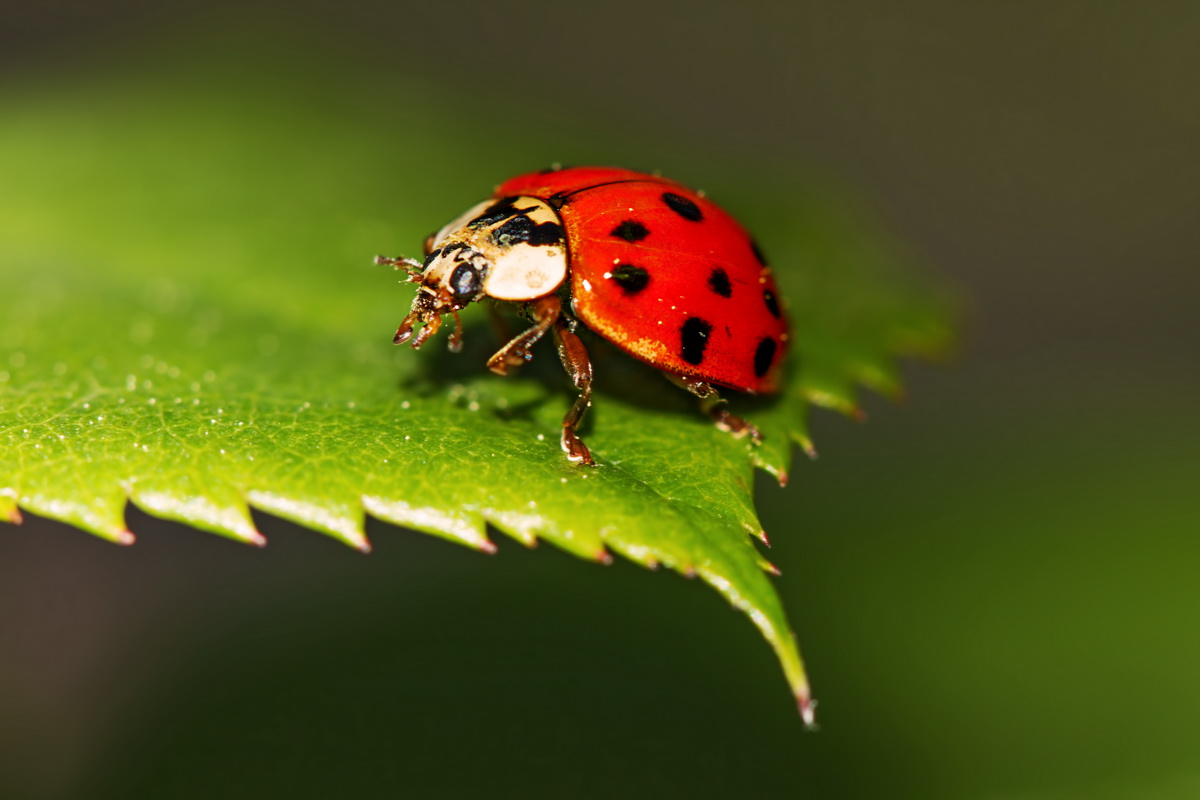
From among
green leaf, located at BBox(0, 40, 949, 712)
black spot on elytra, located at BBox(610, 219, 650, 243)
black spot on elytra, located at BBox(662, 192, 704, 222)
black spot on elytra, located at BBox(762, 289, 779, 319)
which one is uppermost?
black spot on elytra, located at BBox(662, 192, 704, 222)

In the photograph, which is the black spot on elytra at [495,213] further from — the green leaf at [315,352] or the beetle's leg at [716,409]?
the beetle's leg at [716,409]

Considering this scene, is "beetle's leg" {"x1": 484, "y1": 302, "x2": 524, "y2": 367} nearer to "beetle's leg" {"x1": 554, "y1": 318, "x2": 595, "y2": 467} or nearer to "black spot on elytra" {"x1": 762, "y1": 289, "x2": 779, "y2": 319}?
"beetle's leg" {"x1": 554, "y1": 318, "x2": 595, "y2": 467}

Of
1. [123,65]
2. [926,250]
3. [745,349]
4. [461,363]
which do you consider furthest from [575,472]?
[926,250]

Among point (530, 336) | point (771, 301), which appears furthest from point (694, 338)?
point (530, 336)

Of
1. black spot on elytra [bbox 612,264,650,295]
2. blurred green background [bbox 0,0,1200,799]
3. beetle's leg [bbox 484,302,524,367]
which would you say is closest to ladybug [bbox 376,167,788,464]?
black spot on elytra [bbox 612,264,650,295]

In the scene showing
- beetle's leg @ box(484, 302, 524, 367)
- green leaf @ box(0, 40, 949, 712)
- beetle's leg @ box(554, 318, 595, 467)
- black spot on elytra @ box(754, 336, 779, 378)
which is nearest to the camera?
green leaf @ box(0, 40, 949, 712)

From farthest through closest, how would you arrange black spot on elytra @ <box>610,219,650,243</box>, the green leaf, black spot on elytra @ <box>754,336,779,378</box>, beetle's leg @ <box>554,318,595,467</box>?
black spot on elytra @ <box>754,336,779,378</box> < black spot on elytra @ <box>610,219,650,243</box> < beetle's leg @ <box>554,318,595,467</box> < the green leaf

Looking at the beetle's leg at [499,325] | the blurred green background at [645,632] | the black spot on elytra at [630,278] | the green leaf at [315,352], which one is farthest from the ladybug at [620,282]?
the blurred green background at [645,632]

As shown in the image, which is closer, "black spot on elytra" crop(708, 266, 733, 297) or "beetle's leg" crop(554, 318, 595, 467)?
"beetle's leg" crop(554, 318, 595, 467)

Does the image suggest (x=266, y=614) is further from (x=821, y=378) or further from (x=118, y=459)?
(x=821, y=378)
